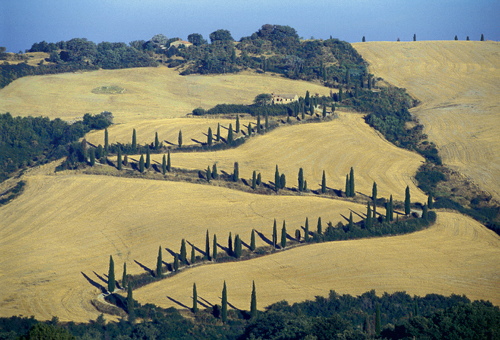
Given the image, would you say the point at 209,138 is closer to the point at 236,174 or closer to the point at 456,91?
the point at 236,174

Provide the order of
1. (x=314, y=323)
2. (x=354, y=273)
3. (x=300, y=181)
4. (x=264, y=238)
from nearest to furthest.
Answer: (x=314, y=323)
(x=354, y=273)
(x=264, y=238)
(x=300, y=181)

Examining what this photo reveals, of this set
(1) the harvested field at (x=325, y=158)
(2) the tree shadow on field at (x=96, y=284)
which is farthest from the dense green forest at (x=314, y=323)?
(1) the harvested field at (x=325, y=158)

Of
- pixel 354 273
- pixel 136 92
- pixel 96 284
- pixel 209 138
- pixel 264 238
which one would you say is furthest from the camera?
pixel 136 92

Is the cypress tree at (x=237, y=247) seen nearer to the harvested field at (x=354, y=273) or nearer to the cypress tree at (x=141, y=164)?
the harvested field at (x=354, y=273)

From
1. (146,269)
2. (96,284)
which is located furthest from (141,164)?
(96,284)

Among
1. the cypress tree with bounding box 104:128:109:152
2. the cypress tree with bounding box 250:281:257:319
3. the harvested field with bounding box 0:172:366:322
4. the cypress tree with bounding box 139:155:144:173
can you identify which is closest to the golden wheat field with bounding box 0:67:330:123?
the cypress tree with bounding box 104:128:109:152

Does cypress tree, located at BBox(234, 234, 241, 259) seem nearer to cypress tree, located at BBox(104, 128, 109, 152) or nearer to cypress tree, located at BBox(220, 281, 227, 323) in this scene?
cypress tree, located at BBox(220, 281, 227, 323)

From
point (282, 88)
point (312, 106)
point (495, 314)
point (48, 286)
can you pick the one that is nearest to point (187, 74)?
point (282, 88)
